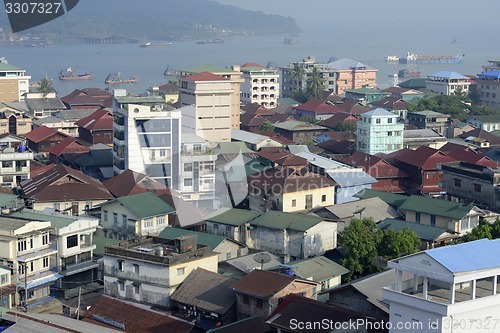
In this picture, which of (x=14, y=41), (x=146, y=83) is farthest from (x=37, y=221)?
(x=14, y=41)

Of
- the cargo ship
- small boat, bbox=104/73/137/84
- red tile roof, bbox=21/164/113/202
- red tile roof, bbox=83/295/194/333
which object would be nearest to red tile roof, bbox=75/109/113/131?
red tile roof, bbox=21/164/113/202

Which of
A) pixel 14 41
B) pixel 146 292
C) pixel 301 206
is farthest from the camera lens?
pixel 14 41

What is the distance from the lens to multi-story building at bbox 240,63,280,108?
4059 centimetres

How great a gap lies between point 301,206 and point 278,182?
727 mm

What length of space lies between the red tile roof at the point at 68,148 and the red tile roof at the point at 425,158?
9.09m

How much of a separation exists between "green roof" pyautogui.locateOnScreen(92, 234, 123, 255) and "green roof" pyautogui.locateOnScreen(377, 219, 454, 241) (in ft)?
16.5

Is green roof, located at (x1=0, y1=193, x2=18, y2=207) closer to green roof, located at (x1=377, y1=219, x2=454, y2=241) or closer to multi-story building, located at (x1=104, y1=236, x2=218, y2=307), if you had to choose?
multi-story building, located at (x1=104, y1=236, x2=218, y2=307)

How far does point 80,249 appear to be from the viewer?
14.2m

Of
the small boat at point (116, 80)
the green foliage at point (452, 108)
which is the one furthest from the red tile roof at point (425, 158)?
the small boat at point (116, 80)

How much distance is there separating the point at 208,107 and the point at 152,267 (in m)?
14.3

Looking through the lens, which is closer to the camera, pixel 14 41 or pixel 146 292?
pixel 146 292

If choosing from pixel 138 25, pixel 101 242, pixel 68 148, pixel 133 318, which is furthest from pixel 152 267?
pixel 138 25

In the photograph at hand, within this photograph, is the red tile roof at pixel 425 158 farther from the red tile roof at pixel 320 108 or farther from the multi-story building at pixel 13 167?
the red tile roof at pixel 320 108

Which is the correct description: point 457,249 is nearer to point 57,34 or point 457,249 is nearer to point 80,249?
point 80,249
